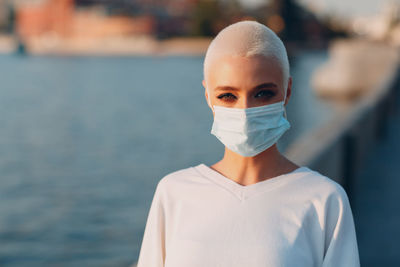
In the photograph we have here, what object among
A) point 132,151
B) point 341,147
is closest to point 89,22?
point 132,151

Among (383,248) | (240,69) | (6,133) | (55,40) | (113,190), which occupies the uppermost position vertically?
(240,69)

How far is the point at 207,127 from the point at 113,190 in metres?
14.7

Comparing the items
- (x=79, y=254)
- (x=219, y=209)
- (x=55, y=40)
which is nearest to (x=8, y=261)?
(x=79, y=254)

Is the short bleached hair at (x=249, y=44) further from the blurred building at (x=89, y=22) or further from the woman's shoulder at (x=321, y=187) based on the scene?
the blurred building at (x=89, y=22)

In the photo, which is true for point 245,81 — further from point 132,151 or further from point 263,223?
point 132,151

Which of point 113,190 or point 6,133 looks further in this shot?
point 6,133

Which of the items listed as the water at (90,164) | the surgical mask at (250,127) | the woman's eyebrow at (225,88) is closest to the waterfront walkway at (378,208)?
the surgical mask at (250,127)

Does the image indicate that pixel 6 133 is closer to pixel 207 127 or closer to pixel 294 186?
pixel 207 127

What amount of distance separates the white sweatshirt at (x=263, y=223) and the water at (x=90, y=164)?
9835 mm

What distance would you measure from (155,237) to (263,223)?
35cm

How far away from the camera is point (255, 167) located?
1.90 m

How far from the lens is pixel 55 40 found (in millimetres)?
149750

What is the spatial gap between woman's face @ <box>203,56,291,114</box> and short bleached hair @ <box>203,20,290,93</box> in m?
0.01

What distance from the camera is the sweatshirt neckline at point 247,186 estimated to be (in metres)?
1.81
